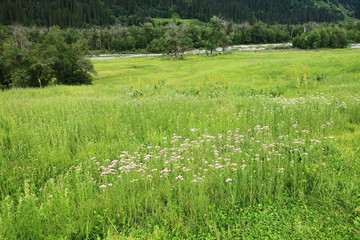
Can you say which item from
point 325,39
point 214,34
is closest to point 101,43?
point 214,34

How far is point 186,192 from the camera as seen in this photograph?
4.86 meters

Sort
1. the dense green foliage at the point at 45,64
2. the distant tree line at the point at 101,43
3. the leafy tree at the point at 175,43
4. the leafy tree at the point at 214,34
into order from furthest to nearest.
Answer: the leafy tree at the point at 214,34 < the leafy tree at the point at 175,43 < the distant tree line at the point at 101,43 < the dense green foliage at the point at 45,64

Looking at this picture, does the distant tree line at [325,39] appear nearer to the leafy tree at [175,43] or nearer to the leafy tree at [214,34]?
the leafy tree at [214,34]

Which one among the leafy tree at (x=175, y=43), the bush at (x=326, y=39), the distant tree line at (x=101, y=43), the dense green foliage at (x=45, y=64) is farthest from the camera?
the bush at (x=326, y=39)

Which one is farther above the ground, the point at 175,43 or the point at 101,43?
the point at 101,43

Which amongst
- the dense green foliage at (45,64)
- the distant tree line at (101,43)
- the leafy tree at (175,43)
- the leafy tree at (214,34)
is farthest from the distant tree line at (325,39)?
the dense green foliage at (45,64)

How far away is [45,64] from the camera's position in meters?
38.7

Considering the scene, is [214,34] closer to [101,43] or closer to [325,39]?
[325,39]

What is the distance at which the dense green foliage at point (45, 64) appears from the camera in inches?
1541

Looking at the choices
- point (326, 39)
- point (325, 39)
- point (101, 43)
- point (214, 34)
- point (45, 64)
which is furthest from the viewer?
point (101, 43)

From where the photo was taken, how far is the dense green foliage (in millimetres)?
39153

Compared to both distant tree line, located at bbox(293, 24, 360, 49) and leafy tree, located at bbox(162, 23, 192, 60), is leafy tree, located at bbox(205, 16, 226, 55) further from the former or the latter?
distant tree line, located at bbox(293, 24, 360, 49)

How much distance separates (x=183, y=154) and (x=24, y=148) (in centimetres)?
455

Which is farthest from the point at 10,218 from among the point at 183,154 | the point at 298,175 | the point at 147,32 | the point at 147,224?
the point at 147,32
